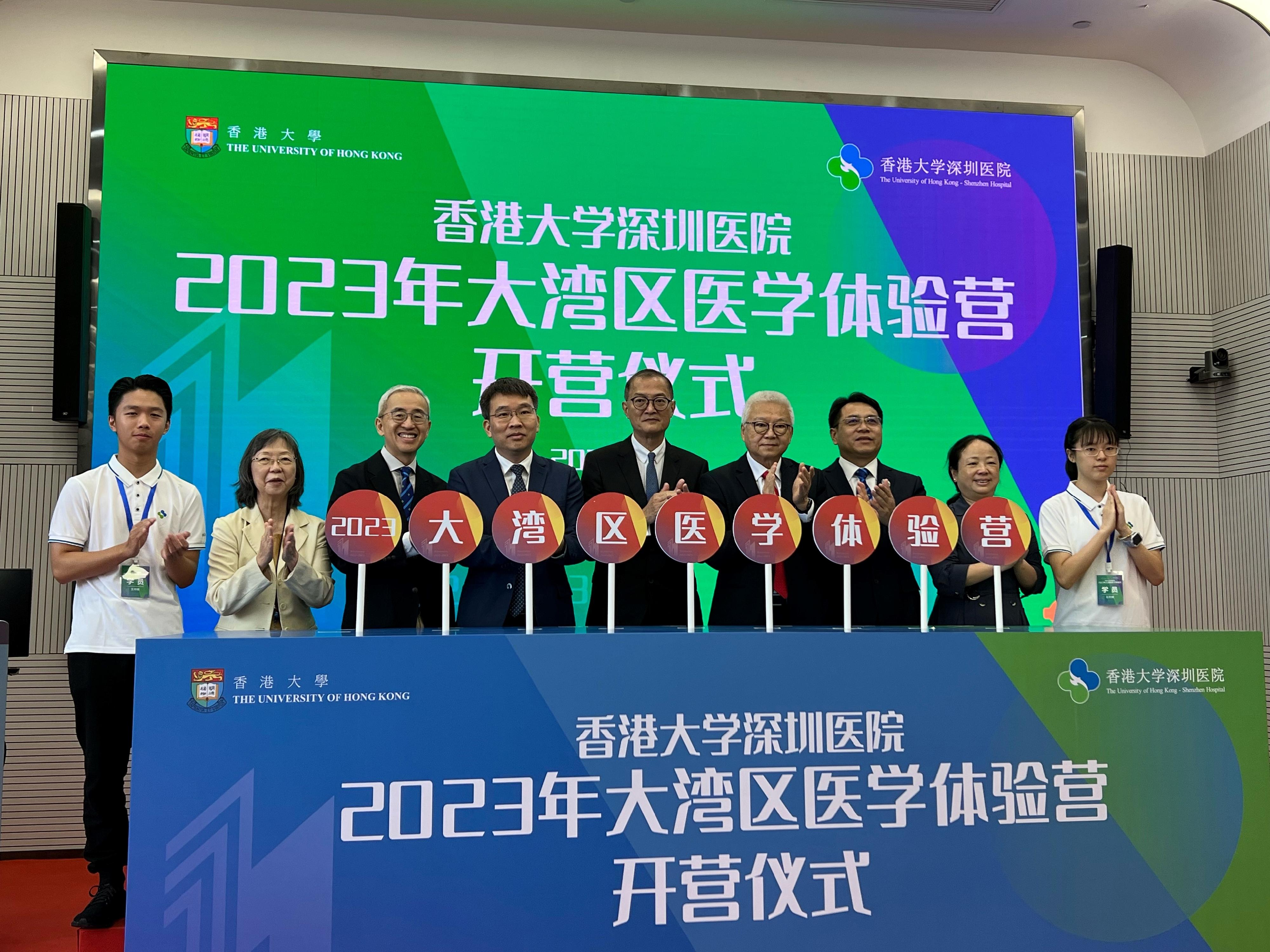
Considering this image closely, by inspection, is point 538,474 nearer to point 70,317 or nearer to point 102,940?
point 102,940

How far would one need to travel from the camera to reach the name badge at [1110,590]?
3117 mm

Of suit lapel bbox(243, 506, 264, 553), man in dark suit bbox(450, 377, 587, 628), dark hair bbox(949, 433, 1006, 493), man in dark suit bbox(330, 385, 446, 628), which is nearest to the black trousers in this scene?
suit lapel bbox(243, 506, 264, 553)

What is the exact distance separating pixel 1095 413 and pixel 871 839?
318 cm

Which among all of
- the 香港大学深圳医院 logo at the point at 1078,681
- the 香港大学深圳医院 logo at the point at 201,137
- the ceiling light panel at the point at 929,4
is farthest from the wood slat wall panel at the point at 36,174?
the 香港大学深圳医院 logo at the point at 1078,681

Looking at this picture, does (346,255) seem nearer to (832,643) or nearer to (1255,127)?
(832,643)

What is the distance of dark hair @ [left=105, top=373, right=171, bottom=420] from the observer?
10.0ft

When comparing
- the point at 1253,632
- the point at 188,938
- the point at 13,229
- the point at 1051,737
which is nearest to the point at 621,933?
the point at 188,938

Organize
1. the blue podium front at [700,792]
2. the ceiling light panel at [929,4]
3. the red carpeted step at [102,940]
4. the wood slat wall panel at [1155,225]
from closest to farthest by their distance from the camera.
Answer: the blue podium front at [700,792]
the red carpeted step at [102,940]
the ceiling light panel at [929,4]
the wood slat wall panel at [1155,225]

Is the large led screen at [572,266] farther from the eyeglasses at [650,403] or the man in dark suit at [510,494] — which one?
the man in dark suit at [510,494]

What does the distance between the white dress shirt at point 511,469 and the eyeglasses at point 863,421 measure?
1112 millimetres

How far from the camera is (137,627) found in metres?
2.95

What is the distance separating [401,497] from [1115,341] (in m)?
3.36

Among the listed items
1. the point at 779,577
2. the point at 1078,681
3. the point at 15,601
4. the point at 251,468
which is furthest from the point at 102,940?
the point at 1078,681

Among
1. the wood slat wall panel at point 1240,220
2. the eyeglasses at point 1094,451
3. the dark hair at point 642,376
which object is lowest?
the eyeglasses at point 1094,451
